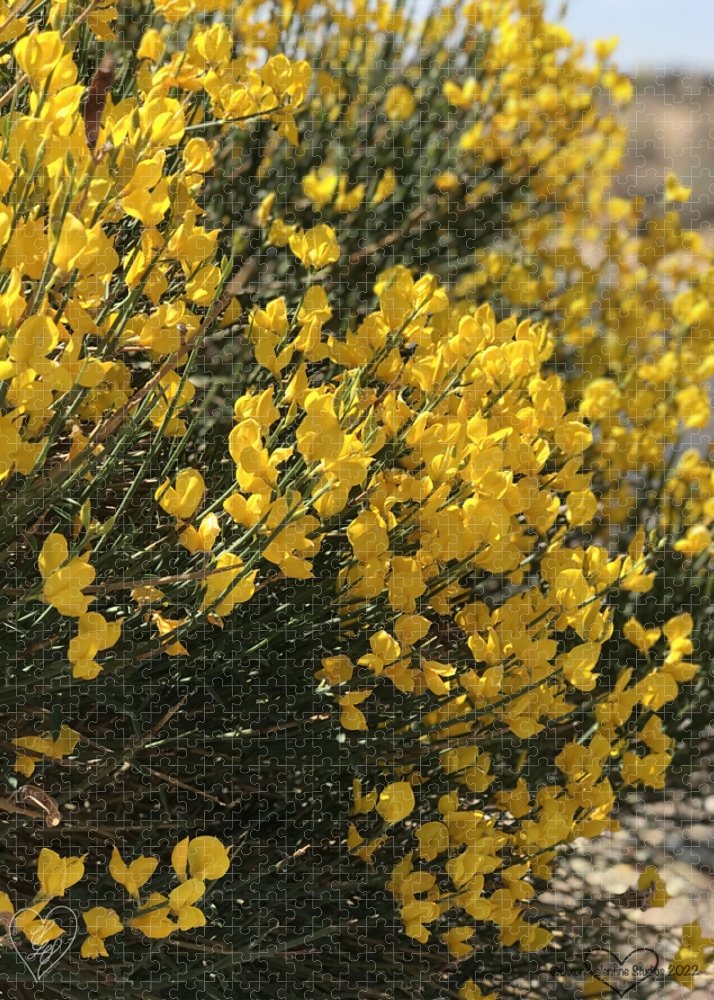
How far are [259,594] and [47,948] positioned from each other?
37 centimetres

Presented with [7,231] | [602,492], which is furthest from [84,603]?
[602,492]

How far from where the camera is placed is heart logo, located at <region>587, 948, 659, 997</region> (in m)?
1.34

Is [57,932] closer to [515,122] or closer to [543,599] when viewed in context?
[543,599]

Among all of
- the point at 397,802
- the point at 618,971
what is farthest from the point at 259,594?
the point at 618,971

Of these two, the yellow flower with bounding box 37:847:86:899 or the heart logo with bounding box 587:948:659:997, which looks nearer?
the yellow flower with bounding box 37:847:86:899

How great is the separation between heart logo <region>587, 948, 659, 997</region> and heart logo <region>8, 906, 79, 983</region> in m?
0.70

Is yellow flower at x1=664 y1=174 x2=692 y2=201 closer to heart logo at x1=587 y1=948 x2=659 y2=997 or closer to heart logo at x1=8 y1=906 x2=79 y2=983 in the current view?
heart logo at x1=587 y1=948 x2=659 y2=997

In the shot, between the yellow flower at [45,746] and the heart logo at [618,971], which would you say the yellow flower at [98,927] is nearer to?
the yellow flower at [45,746]

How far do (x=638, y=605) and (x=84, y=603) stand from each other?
4.13ft

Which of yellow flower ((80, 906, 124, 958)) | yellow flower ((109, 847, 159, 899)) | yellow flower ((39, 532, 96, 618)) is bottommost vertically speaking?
yellow flower ((80, 906, 124, 958))

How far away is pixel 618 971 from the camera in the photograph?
151 cm

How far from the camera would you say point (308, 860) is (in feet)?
3.67

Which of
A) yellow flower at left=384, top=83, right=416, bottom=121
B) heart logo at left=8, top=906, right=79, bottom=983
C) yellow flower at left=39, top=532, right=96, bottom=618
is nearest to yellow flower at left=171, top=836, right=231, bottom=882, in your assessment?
heart logo at left=8, top=906, right=79, bottom=983

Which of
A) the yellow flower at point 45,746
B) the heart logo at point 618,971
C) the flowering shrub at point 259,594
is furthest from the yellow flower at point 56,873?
the heart logo at point 618,971
